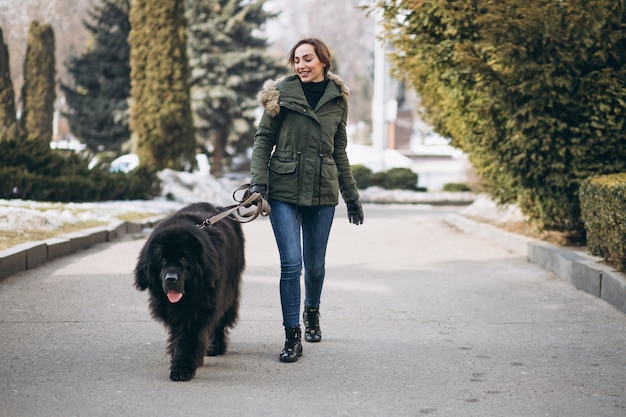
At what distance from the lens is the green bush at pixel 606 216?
9.36 meters

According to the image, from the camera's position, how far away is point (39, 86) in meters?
45.6

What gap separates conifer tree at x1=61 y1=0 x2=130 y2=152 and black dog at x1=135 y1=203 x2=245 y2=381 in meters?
36.4

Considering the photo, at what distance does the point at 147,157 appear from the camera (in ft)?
92.9

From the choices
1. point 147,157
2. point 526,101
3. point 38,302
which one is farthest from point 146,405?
point 147,157

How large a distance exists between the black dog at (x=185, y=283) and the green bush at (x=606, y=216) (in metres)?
4.47

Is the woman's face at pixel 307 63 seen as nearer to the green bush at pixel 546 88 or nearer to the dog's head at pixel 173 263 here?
the dog's head at pixel 173 263

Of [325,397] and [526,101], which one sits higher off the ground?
[526,101]

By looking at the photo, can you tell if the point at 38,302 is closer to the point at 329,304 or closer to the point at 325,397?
the point at 329,304

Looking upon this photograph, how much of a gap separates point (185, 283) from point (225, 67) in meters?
37.0

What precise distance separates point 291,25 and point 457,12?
79.6m

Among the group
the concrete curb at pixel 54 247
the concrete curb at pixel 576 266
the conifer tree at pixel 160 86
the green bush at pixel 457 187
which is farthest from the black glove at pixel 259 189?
the green bush at pixel 457 187

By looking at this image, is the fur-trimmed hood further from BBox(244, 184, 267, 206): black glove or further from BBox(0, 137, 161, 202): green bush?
BBox(0, 137, 161, 202): green bush

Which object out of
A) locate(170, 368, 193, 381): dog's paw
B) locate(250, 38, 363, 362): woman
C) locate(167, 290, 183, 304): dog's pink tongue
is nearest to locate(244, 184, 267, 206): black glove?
locate(250, 38, 363, 362): woman

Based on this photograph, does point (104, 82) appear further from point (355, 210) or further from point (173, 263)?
point (173, 263)
